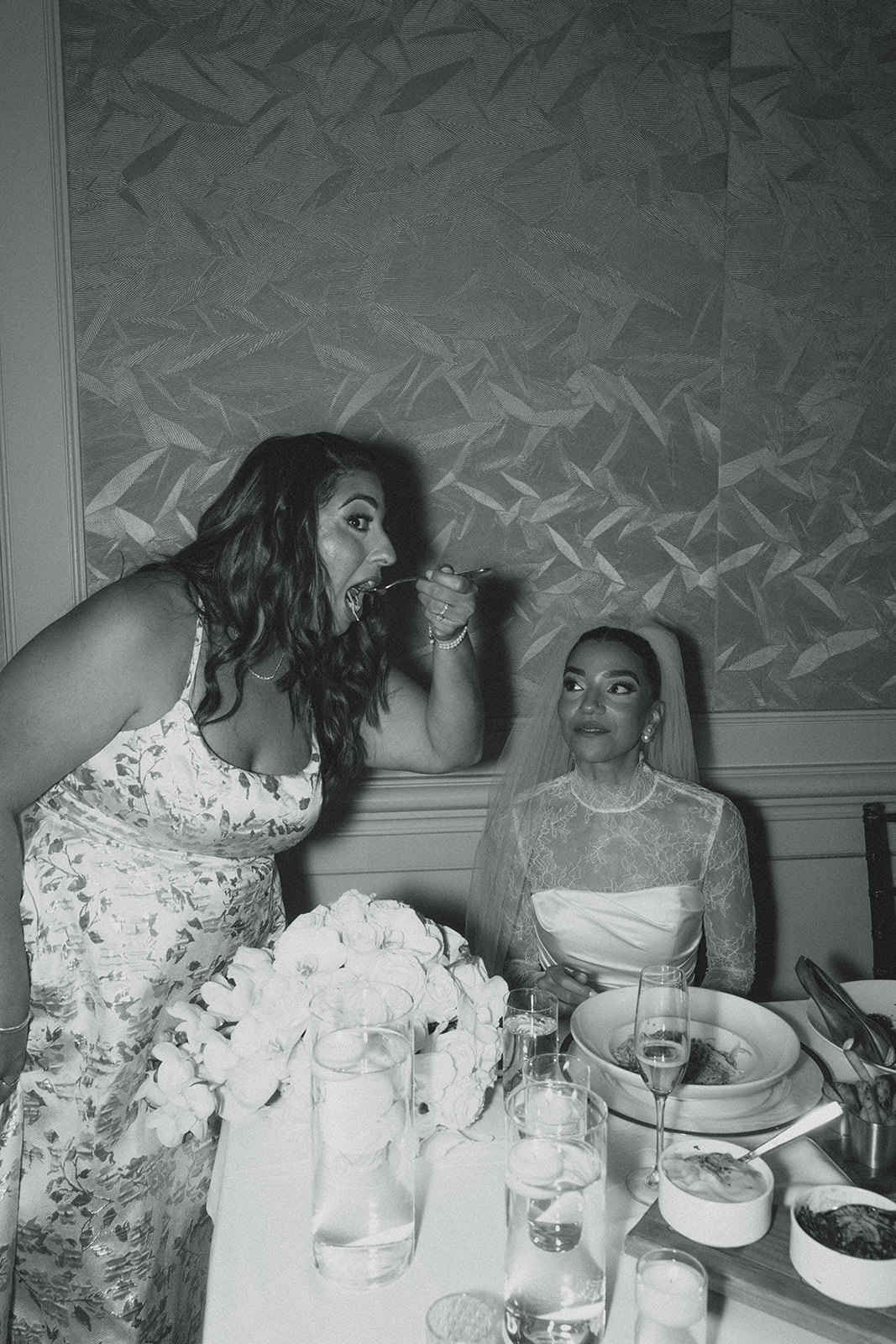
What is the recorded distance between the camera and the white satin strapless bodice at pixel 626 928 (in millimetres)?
2207

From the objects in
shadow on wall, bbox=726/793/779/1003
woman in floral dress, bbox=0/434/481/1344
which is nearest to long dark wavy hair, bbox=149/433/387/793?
woman in floral dress, bbox=0/434/481/1344

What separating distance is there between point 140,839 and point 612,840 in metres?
1.07

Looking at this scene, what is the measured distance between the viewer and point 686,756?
2400mm

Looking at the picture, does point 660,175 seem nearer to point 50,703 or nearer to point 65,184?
point 65,184

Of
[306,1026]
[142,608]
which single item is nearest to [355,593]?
[142,608]

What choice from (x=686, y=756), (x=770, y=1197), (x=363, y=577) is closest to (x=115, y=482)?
(x=363, y=577)

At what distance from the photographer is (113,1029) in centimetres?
173

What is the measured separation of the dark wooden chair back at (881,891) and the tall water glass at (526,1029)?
1.48 meters

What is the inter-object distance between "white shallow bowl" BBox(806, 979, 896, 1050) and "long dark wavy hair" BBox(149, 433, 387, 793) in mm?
978

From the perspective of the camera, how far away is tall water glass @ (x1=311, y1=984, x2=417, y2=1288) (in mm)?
1016

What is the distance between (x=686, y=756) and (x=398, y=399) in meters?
1.12

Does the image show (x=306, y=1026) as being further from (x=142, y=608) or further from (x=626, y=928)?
(x=626, y=928)

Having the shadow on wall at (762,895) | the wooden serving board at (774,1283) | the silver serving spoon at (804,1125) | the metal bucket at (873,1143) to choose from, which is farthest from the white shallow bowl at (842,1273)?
the shadow on wall at (762,895)

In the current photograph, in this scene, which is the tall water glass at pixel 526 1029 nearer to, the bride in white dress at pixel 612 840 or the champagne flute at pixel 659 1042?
the champagne flute at pixel 659 1042
